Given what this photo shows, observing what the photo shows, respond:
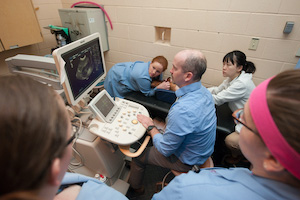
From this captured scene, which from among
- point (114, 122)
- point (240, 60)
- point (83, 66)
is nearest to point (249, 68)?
point (240, 60)

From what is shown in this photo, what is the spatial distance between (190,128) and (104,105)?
651mm

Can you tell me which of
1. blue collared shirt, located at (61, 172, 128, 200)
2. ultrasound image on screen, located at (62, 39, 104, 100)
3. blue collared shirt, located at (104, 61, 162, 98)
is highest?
ultrasound image on screen, located at (62, 39, 104, 100)

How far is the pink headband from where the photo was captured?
0.40m

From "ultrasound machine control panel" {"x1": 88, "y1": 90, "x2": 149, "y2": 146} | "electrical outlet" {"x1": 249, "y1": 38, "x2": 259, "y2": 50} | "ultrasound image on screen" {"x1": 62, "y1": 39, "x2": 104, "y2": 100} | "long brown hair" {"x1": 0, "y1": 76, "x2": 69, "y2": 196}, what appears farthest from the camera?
"electrical outlet" {"x1": 249, "y1": 38, "x2": 259, "y2": 50}

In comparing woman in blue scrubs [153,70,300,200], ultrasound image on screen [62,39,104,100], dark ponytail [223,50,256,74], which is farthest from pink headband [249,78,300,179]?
dark ponytail [223,50,256,74]

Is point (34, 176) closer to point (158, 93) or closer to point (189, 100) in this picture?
point (189, 100)

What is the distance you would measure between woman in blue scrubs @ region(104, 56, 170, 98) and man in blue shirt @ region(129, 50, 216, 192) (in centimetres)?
72

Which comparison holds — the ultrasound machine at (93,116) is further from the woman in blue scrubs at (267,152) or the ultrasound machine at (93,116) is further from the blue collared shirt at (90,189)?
the woman in blue scrubs at (267,152)

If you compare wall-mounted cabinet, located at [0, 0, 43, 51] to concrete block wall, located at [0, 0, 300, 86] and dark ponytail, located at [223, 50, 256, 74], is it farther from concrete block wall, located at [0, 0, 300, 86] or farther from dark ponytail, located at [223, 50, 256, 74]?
dark ponytail, located at [223, 50, 256, 74]

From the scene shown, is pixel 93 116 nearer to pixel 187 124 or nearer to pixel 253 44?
pixel 187 124

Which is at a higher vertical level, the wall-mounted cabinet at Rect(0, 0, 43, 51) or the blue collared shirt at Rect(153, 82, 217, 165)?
the wall-mounted cabinet at Rect(0, 0, 43, 51)

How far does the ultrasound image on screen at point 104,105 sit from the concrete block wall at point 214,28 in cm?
132

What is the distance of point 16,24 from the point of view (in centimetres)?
176

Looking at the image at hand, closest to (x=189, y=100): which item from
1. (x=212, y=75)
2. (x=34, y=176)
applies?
(x=34, y=176)
